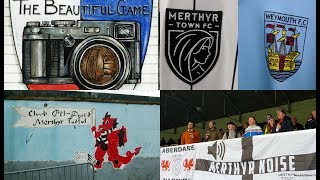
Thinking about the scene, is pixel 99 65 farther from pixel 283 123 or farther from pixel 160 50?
pixel 283 123

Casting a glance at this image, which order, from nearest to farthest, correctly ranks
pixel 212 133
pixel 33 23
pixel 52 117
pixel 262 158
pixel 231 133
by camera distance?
1. pixel 262 158
2. pixel 33 23
3. pixel 52 117
4. pixel 231 133
5. pixel 212 133

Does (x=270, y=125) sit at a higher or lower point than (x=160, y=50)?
lower

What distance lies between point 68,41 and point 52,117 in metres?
1.33

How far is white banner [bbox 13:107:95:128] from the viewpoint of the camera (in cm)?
667

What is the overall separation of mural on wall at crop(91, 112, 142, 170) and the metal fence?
18cm

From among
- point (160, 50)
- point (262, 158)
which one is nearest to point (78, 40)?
point (160, 50)

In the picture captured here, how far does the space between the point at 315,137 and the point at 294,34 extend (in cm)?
250

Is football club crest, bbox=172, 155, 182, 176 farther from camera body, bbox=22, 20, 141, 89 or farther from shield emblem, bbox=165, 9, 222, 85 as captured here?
camera body, bbox=22, 20, 141, 89

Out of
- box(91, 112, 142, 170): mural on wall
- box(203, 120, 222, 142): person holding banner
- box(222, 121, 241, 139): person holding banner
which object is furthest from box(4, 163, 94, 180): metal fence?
box(222, 121, 241, 139): person holding banner

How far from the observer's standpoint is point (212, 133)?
758cm

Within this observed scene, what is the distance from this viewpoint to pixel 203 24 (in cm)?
594

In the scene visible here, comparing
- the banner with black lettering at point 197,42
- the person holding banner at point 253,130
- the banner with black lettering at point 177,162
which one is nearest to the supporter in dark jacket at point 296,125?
the person holding banner at point 253,130

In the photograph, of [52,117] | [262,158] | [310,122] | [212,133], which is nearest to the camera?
[262,158]

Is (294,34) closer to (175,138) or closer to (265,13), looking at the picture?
(265,13)
